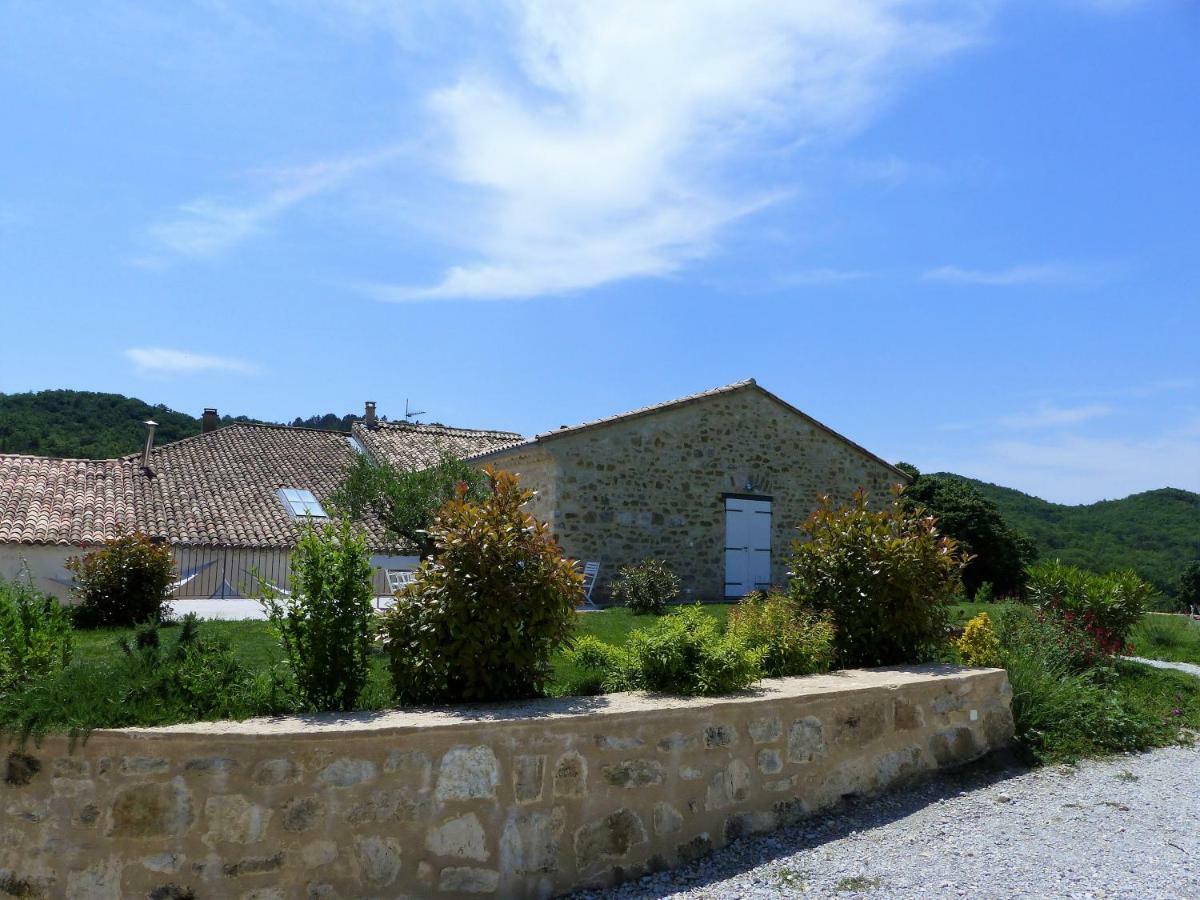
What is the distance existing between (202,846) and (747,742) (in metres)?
2.77

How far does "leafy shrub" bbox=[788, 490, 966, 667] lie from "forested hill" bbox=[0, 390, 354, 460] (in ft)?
89.0

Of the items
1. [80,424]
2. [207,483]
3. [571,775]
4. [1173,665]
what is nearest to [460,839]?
[571,775]

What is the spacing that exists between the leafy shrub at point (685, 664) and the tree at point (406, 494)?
625 centimetres

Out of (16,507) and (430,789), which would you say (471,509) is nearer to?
(430,789)

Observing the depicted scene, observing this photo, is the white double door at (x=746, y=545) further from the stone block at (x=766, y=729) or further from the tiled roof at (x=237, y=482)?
the stone block at (x=766, y=729)

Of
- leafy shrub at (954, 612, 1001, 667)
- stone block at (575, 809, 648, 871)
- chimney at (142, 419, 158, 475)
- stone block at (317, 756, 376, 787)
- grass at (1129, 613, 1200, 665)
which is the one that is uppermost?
chimney at (142, 419, 158, 475)

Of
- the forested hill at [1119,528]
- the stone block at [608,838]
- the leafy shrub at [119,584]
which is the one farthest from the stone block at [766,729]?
the forested hill at [1119,528]

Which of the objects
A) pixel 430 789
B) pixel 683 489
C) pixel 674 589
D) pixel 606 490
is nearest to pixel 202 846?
pixel 430 789

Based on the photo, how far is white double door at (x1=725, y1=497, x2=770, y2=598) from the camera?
17.9 m

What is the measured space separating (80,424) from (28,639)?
110 ft

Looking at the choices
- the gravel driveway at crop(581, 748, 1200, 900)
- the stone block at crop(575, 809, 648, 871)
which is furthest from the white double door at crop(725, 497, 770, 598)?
the stone block at crop(575, 809, 648, 871)

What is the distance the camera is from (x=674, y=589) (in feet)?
48.2

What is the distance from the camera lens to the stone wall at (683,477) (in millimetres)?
16266

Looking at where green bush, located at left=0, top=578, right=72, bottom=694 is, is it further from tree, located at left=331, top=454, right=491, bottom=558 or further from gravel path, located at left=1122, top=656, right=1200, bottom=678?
gravel path, located at left=1122, top=656, right=1200, bottom=678
